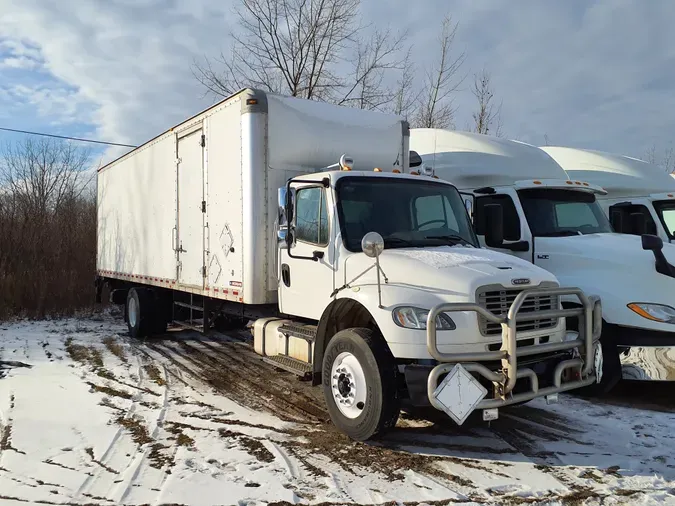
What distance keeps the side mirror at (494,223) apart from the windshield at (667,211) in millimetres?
4531

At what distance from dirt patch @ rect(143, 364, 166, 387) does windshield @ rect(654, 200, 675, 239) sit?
8.39 m

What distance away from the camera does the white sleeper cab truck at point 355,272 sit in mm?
4488

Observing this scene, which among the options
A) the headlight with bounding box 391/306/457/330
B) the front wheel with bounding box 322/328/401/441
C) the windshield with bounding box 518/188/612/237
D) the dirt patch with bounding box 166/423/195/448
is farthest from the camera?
the windshield with bounding box 518/188/612/237

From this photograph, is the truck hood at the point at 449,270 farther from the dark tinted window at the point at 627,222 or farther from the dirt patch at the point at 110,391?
the dark tinted window at the point at 627,222

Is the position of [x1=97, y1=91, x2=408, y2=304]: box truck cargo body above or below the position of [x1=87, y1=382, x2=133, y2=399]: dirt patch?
above

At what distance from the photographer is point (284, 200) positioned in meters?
5.95

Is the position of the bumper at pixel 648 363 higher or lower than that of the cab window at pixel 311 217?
lower

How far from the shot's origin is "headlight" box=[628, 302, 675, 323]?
586 cm

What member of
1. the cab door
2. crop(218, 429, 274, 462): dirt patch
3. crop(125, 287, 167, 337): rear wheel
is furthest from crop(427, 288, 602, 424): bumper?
crop(125, 287, 167, 337): rear wheel

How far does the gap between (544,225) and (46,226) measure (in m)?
14.2

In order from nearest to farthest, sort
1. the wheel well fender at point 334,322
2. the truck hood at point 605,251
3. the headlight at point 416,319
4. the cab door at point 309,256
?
the headlight at point 416,319 → the wheel well fender at point 334,322 → the cab door at point 309,256 → the truck hood at point 605,251

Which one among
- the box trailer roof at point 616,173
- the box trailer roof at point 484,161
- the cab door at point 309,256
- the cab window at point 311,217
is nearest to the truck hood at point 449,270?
the cab door at point 309,256

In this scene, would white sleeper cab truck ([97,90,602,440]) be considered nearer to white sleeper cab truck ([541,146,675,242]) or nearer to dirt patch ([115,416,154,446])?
dirt patch ([115,416,154,446])

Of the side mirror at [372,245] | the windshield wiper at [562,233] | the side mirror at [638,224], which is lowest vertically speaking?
the side mirror at [372,245]
